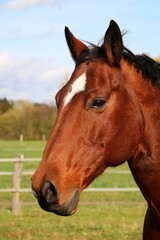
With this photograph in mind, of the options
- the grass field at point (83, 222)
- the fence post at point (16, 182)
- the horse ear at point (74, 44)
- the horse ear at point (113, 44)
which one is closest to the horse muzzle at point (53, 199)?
the horse ear at point (113, 44)

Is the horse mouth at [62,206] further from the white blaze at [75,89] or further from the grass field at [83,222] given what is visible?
the grass field at [83,222]

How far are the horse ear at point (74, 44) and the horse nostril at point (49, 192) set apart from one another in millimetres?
1121

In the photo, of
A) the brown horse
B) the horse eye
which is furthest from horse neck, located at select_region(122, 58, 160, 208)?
the horse eye

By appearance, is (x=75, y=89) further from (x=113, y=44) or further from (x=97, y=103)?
(x=113, y=44)

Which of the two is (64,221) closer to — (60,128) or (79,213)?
(79,213)

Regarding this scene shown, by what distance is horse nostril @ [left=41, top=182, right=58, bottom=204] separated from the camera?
2.94m

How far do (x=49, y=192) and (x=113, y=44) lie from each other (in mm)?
1081

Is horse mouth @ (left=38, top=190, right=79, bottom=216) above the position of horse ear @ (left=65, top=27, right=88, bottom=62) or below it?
below

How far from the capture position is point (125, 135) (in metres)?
3.30

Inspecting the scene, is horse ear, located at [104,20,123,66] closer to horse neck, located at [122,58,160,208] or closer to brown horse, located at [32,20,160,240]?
brown horse, located at [32,20,160,240]

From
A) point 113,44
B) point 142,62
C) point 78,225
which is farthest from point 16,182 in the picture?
point 113,44

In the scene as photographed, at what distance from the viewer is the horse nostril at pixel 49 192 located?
2.94 meters

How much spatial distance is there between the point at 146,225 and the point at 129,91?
1.06 meters

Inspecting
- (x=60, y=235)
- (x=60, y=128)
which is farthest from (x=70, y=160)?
(x=60, y=235)
